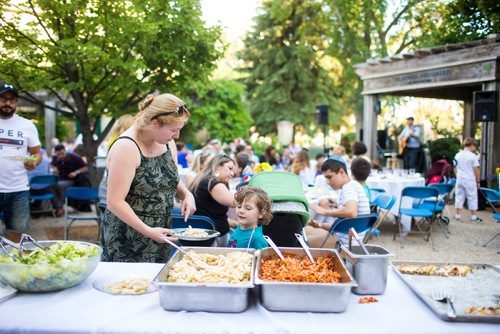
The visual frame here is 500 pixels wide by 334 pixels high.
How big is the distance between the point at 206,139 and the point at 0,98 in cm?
1984

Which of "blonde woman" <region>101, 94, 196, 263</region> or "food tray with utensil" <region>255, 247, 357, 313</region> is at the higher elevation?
"blonde woman" <region>101, 94, 196, 263</region>

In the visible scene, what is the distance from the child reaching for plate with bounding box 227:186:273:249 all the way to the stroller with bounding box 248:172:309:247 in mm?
459

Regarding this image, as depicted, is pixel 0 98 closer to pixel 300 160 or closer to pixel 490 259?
pixel 300 160

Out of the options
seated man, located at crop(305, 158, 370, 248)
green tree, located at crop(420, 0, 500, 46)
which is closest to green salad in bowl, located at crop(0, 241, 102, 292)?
seated man, located at crop(305, 158, 370, 248)

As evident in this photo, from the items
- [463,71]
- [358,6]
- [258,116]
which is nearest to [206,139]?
[258,116]

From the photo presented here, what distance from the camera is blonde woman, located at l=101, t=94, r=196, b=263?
89.8 inches

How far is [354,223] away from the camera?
4.41m

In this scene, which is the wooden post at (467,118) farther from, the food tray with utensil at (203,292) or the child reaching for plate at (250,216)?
the food tray with utensil at (203,292)

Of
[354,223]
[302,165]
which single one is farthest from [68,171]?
[354,223]

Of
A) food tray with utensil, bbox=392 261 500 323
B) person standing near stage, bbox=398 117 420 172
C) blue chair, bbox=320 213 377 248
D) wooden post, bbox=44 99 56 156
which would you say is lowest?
blue chair, bbox=320 213 377 248

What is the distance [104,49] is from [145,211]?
13.9 feet

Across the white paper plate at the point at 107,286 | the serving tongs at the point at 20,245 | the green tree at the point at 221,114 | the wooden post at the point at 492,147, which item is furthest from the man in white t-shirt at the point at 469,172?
the green tree at the point at 221,114

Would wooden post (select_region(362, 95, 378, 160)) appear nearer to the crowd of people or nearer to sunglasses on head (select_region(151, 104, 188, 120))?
the crowd of people

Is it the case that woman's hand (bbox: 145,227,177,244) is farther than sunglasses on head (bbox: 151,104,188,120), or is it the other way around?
sunglasses on head (bbox: 151,104,188,120)
